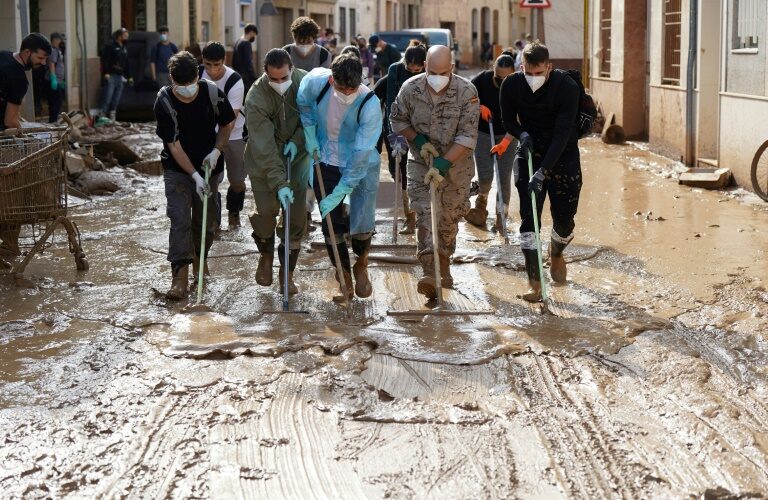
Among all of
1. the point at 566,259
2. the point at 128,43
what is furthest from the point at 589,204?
the point at 128,43

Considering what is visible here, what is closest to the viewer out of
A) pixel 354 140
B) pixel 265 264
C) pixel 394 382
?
pixel 394 382

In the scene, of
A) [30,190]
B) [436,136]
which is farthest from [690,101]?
[30,190]

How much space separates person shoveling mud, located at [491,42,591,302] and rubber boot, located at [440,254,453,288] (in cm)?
53

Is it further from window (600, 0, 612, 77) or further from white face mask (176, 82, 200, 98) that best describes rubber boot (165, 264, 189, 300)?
window (600, 0, 612, 77)

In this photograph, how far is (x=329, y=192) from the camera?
26.8 feet

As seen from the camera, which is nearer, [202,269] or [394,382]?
[394,382]

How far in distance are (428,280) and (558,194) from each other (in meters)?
1.19

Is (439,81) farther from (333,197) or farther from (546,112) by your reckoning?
(333,197)

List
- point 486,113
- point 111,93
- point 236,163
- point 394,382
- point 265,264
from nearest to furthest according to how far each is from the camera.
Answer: point 394,382, point 265,264, point 486,113, point 236,163, point 111,93

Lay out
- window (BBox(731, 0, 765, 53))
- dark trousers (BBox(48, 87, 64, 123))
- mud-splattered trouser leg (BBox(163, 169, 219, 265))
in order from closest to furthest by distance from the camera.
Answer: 1. mud-splattered trouser leg (BBox(163, 169, 219, 265))
2. window (BBox(731, 0, 765, 53))
3. dark trousers (BBox(48, 87, 64, 123))

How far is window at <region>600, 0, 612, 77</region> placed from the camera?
76.0 feet

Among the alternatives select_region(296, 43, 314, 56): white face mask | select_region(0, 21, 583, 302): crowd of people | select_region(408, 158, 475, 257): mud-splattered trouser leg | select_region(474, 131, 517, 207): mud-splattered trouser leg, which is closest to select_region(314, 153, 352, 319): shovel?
select_region(0, 21, 583, 302): crowd of people

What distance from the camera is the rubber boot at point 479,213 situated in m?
11.3

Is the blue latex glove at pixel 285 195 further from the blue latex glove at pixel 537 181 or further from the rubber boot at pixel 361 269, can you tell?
the blue latex glove at pixel 537 181
